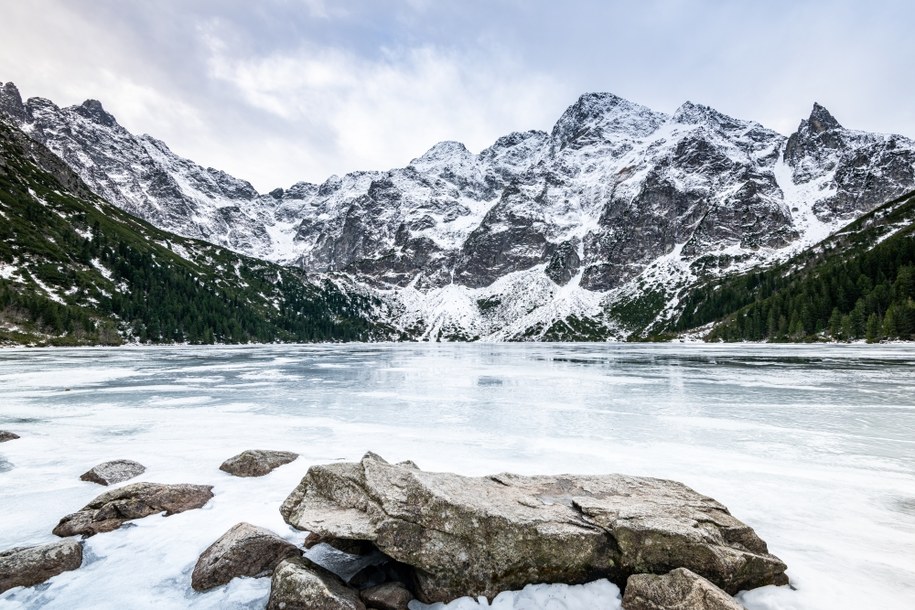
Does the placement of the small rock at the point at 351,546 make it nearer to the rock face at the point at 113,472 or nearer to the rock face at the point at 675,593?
the rock face at the point at 675,593

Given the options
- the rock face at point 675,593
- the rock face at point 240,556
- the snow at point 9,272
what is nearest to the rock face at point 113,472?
the rock face at point 240,556

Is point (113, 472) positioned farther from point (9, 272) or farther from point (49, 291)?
point (9, 272)

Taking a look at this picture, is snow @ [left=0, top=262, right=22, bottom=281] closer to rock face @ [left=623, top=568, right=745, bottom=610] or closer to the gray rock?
the gray rock

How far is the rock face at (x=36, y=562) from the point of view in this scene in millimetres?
6664

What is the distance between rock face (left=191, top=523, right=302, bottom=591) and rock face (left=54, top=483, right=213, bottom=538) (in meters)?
3.01

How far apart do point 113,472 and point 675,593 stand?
13690 millimetres

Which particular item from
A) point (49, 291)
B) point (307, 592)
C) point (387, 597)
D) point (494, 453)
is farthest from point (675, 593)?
point (49, 291)

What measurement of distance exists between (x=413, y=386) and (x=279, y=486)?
83.8 ft

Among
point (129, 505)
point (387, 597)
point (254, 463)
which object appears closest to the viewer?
point (387, 597)

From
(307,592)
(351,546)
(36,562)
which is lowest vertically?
(36,562)

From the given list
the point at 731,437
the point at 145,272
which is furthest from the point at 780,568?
the point at 145,272

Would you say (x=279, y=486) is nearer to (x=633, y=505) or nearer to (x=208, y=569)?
(x=208, y=569)

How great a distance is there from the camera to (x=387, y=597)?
630cm

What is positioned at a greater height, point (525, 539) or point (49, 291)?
point (49, 291)
